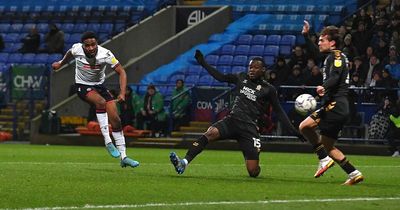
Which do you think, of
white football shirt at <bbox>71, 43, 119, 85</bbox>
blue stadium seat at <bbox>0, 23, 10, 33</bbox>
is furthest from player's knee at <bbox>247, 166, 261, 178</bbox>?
blue stadium seat at <bbox>0, 23, 10, 33</bbox>

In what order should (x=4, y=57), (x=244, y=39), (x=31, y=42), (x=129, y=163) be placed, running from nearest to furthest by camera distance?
1. (x=129, y=163)
2. (x=244, y=39)
3. (x=31, y=42)
4. (x=4, y=57)

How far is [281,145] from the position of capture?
97.4 feet

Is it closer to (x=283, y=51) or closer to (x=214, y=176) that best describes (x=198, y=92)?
(x=283, y=51)

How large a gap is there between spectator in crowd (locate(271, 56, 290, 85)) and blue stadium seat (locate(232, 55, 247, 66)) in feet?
13.0

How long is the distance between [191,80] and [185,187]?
71.0ft

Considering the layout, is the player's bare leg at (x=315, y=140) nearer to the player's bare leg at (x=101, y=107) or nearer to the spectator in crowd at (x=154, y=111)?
the player's bare leg at (x=101, y=107)

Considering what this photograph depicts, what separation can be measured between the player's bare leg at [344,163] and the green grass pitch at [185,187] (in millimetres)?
199

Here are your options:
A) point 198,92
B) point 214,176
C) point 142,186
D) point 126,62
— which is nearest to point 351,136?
point 198,92

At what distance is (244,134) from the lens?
16.8 meters

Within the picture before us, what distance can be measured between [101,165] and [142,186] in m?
5.35

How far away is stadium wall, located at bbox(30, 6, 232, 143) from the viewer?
3653 cm

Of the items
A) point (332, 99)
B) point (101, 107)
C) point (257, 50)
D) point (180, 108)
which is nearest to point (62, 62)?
point (101, 107)

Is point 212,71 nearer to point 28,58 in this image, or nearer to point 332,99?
point 332,99

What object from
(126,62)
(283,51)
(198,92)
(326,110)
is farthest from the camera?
(126,62)
